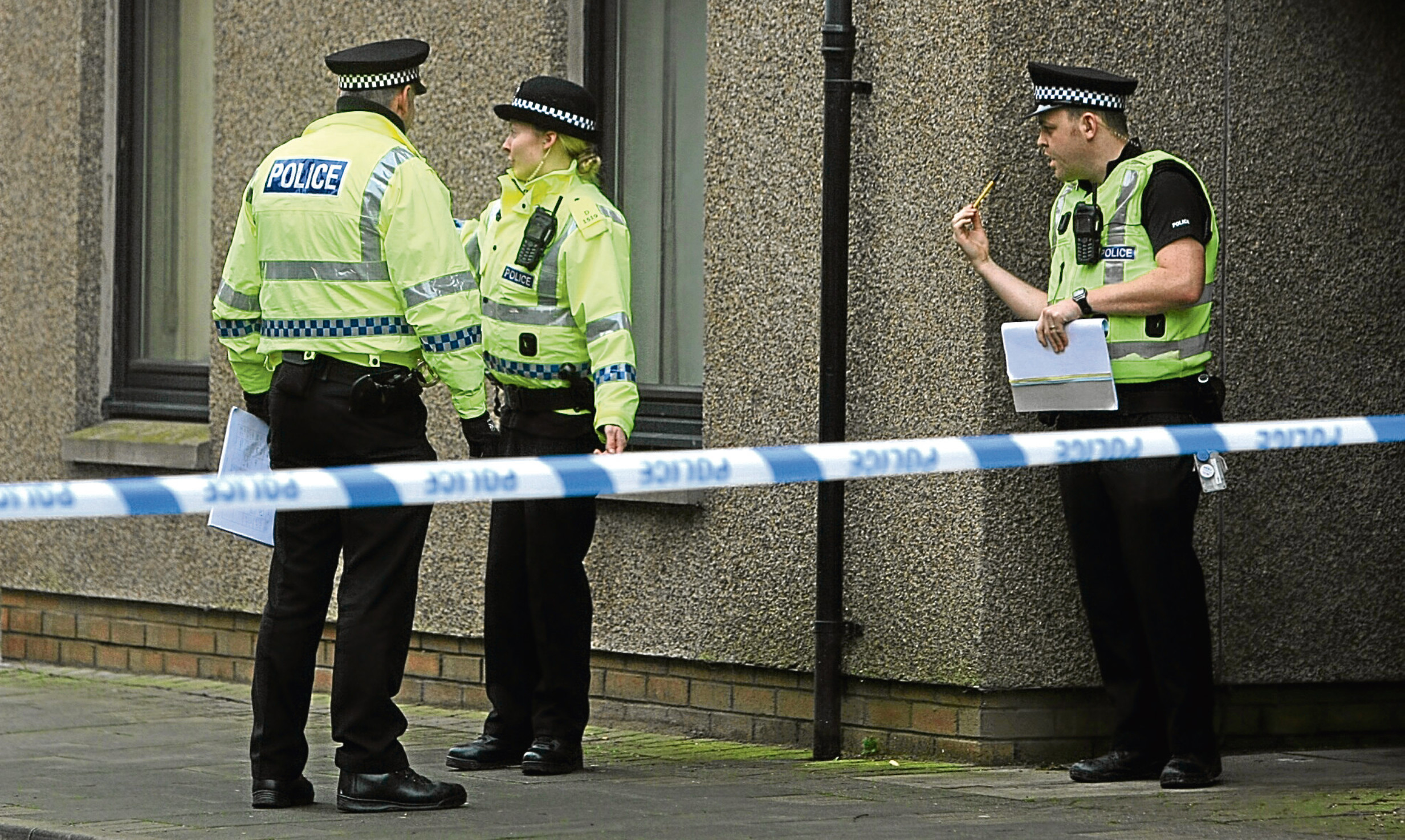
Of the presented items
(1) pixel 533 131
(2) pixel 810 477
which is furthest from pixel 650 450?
(2) pixel 810 477

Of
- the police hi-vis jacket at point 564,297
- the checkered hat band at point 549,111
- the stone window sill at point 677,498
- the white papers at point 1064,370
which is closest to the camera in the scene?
the white papers at point 1064,370

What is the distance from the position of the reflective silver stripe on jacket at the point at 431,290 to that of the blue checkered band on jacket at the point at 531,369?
0.80 m

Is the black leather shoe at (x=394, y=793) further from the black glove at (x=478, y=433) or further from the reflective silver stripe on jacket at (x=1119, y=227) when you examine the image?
the reflective silver stripe on jacket at (x=1119, y=227)

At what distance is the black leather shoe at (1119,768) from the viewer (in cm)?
734

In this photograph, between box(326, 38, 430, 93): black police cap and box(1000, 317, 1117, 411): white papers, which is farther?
box(1000, 317, 1117, 411): white papers

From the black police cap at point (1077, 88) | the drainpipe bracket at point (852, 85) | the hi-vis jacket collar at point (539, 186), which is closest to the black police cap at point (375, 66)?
the hi-vis jacket collar at point (539, 186)

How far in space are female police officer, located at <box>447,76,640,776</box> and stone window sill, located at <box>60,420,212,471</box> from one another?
2784 mm

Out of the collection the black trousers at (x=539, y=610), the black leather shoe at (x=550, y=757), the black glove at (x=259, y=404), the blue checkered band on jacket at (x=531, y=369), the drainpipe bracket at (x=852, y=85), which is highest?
the drainpipe bracket at (x=852, y=85)

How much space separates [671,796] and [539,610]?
83cm

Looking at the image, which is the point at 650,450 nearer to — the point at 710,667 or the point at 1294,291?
the point at 710,667

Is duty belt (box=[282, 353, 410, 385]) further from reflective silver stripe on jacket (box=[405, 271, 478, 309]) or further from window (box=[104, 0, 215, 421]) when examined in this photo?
window (box=[104, 0, 215, 421])

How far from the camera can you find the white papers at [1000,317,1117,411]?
7141mm

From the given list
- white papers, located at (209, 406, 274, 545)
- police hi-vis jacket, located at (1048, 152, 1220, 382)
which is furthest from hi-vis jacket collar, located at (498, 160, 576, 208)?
police hi-vis jacket, located at (1048, 152, 1220, 382)

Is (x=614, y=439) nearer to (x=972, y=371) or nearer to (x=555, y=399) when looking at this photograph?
(x=555, y=399)
